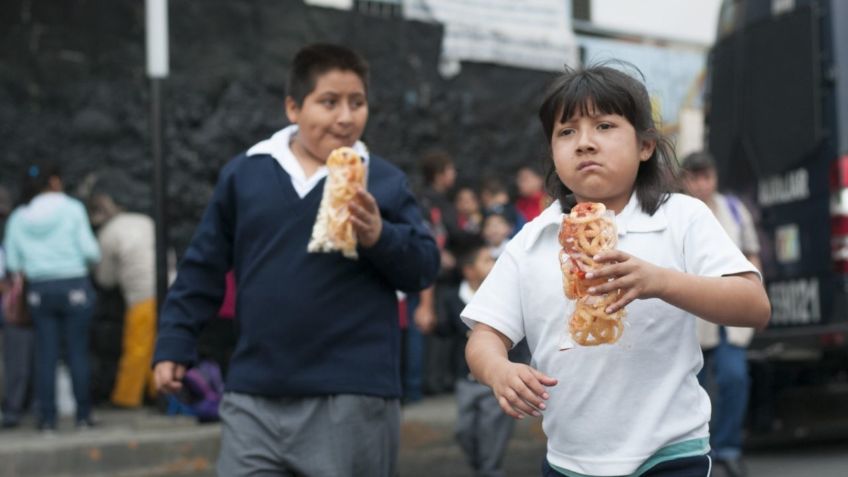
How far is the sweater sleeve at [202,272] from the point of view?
4.08 meters

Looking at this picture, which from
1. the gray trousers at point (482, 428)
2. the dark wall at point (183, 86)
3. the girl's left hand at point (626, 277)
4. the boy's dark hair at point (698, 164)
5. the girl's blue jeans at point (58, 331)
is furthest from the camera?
the dark wall at point (183, 86)

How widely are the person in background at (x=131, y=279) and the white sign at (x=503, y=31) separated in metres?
3.12

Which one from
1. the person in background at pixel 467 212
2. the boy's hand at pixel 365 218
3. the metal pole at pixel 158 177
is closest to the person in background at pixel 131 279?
the metal pole at pixel 158 177

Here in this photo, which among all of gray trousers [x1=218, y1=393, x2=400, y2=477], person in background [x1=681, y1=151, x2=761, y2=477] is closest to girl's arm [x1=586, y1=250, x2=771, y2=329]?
gray trousers [x1=218, y1=393, x2=400, y2=477]

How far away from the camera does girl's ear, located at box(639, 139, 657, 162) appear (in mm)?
3026

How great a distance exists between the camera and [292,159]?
406 centimetres

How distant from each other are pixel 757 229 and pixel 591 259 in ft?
20.8

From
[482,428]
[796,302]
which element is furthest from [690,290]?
[796,302]

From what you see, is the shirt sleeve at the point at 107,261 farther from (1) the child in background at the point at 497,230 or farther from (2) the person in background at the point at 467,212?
(1) the child in background at the point at 497,230

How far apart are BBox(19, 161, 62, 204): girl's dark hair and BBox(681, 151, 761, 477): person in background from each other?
3.94m

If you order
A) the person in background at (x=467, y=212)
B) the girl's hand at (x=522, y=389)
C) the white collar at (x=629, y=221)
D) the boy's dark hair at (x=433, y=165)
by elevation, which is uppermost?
the boy's dark hair at (x=433, y=165)

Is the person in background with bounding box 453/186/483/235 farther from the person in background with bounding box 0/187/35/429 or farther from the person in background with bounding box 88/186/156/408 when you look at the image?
the person in background with bounding box 0/187/35/429

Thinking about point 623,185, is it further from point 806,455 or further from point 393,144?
point 393,144

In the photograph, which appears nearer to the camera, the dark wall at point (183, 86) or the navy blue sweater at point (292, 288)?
the navy blue sweater at point (292, 288)
